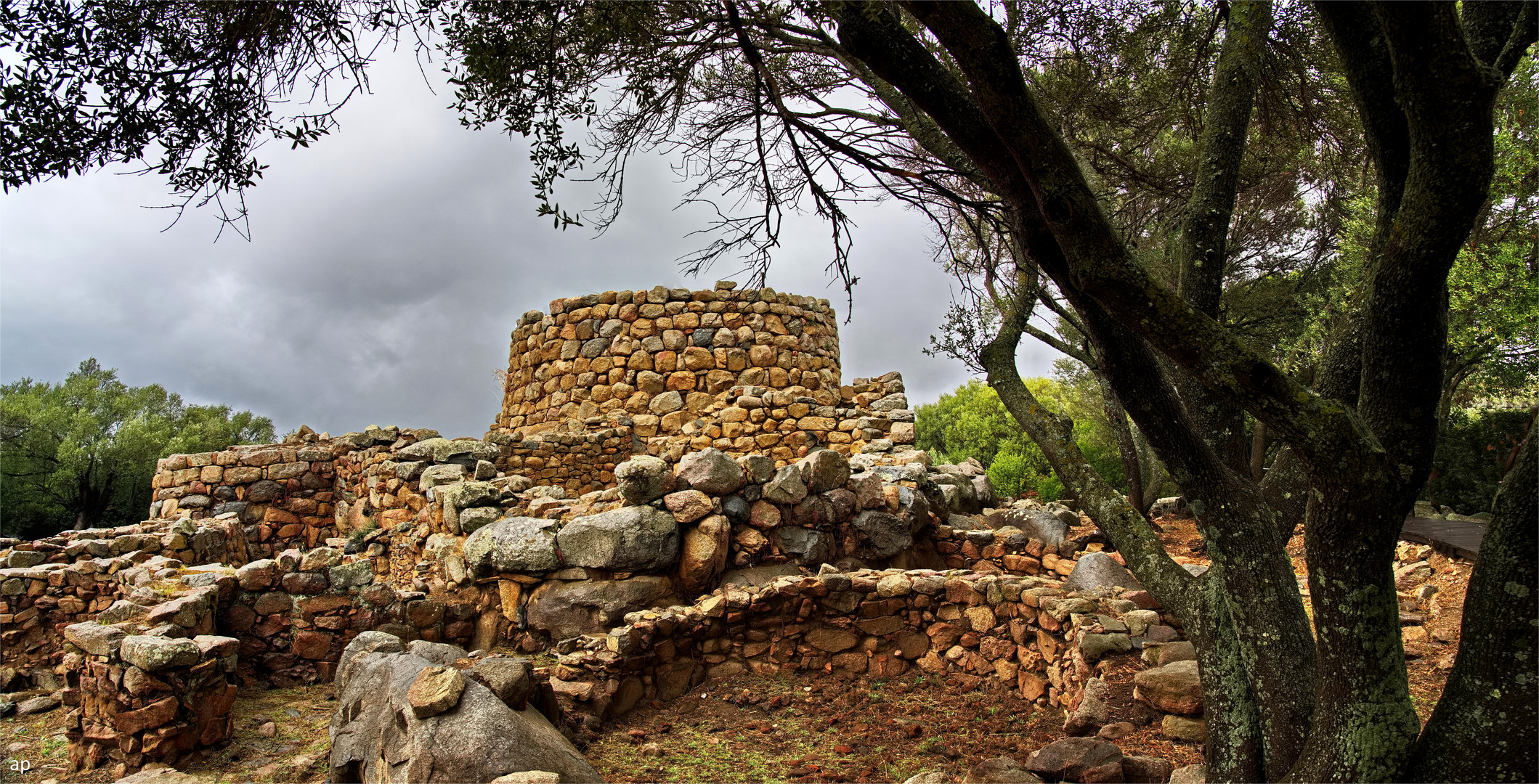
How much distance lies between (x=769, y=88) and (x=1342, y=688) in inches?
183

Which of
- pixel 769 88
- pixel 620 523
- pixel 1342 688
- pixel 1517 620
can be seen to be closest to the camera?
pixel 1517 620

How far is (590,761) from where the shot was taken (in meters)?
5.32

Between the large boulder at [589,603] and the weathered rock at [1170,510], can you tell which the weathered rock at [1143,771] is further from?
the weathered rock at [1170,510]

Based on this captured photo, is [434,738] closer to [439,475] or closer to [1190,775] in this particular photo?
[1190,775]

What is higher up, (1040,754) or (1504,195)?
(1504,195)

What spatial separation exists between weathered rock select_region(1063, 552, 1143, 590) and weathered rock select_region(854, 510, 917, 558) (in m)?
1.76

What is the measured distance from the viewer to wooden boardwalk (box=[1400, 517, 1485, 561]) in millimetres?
8836

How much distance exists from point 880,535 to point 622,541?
9.37 ft

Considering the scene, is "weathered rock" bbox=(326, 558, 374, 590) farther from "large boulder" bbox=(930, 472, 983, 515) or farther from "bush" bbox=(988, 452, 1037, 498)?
"bush" bbox=(988, 452, 1037, 498)

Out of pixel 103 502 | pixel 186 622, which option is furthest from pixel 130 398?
pixel 186 622

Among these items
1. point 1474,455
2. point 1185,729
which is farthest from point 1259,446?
point 1185,729

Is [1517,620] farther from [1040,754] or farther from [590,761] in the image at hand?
[590,761]

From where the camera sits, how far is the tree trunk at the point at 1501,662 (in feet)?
9.55

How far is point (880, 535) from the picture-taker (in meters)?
8.73
